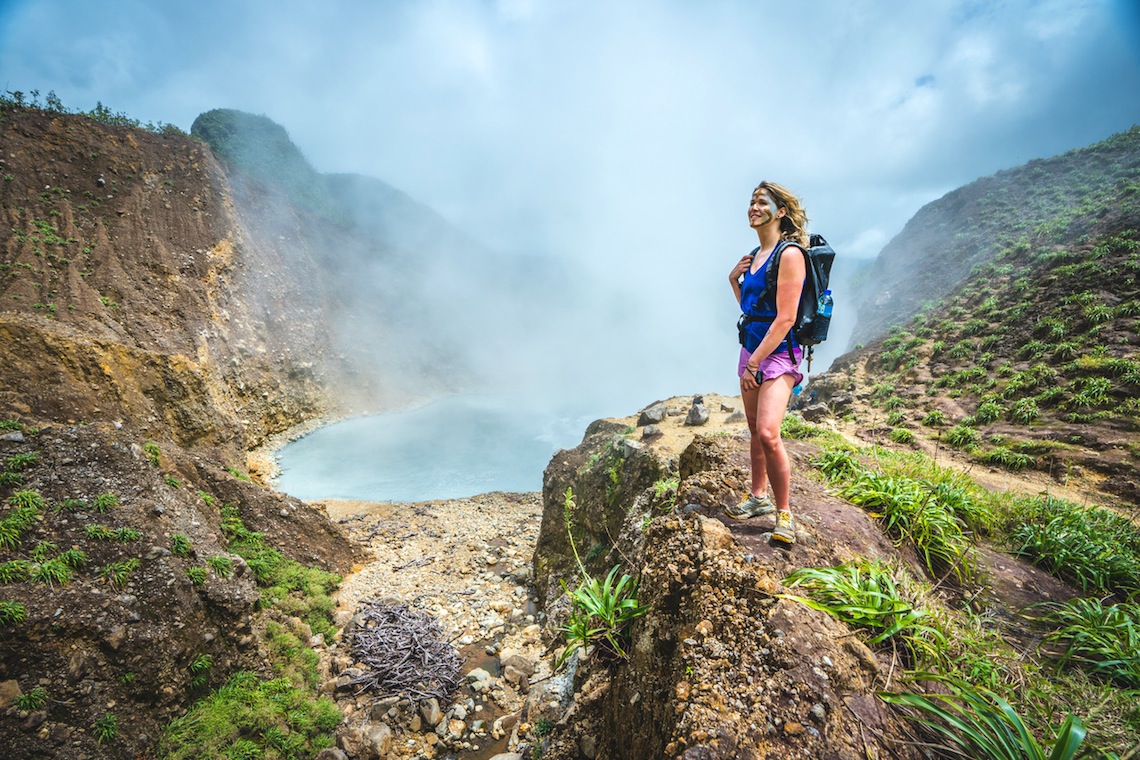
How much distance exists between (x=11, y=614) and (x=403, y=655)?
4150mm

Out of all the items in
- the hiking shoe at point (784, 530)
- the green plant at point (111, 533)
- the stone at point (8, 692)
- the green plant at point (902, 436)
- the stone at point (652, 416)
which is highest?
the stone at point (652, 416)

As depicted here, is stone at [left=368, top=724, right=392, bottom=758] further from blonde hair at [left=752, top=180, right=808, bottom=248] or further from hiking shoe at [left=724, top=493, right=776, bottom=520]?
blonde hair at [left=752, top=180, right=808, bottom=248]

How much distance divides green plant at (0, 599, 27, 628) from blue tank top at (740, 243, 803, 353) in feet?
24.1

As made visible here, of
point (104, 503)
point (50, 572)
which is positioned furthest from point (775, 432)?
point (104, 503)

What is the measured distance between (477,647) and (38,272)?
1822cm

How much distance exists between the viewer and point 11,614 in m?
3.94

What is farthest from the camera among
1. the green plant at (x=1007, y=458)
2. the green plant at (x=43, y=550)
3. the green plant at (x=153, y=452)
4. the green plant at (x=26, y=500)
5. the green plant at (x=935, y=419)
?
the green plant at (x=935, y=419)

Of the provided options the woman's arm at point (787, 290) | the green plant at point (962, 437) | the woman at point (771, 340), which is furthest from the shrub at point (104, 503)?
the green plant at point (962, 437)

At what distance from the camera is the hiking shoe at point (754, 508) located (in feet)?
9.59

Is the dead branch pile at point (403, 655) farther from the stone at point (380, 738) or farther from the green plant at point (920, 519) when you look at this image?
the green plant at point (920, 519)

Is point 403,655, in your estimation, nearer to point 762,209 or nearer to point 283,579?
point 283,579

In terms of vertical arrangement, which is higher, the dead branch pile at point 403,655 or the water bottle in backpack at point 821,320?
the water bottle in backpack at point 821,320

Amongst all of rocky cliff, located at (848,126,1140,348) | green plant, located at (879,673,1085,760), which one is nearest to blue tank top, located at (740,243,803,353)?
green plant, located at (879,673,1085,760)

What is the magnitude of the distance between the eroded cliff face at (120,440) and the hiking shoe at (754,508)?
645 centimetres
